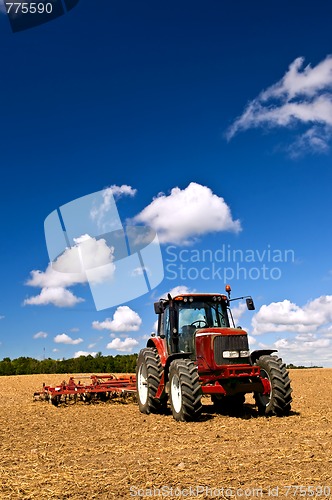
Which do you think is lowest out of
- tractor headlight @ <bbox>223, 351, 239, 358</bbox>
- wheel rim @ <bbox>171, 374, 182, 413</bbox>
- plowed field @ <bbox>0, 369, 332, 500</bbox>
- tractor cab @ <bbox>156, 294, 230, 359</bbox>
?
plowed field @ <bbox>0, 369, 332, 500</bbox>

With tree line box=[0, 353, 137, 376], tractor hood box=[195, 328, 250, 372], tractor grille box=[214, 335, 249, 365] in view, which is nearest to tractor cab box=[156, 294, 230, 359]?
tractor hood box=[195, 328, 250, 372]

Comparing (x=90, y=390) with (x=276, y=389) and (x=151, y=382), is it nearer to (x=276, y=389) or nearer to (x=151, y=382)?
(x=151, y=382)

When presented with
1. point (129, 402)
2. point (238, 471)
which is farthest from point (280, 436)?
point (129, 402)

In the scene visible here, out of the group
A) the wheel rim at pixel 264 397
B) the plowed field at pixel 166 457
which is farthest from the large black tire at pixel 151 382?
the wheel rim at pixel 264 397

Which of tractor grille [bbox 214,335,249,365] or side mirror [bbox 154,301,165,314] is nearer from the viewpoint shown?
tractor grille [bbox 214,335,249,365]

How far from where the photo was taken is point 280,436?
29.9 ft

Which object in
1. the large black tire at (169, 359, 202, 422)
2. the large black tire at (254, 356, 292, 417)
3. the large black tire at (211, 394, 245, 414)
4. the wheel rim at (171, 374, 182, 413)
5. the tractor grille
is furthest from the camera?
the large black tire at (211, 394, 245, 414)

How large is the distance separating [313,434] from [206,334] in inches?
142

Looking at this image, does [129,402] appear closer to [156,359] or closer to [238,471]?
[156,359]

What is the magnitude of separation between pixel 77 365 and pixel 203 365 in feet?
129

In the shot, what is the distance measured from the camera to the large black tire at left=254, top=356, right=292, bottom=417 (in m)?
11.7

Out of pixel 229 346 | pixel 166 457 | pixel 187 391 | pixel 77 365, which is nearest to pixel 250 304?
pixel 229 346

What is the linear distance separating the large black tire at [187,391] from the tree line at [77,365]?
34.8 meters

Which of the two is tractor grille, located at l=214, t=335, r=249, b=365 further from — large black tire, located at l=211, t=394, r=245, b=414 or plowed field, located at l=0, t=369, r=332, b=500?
large black tire, located at l=211, t=394, r=245, b=414
